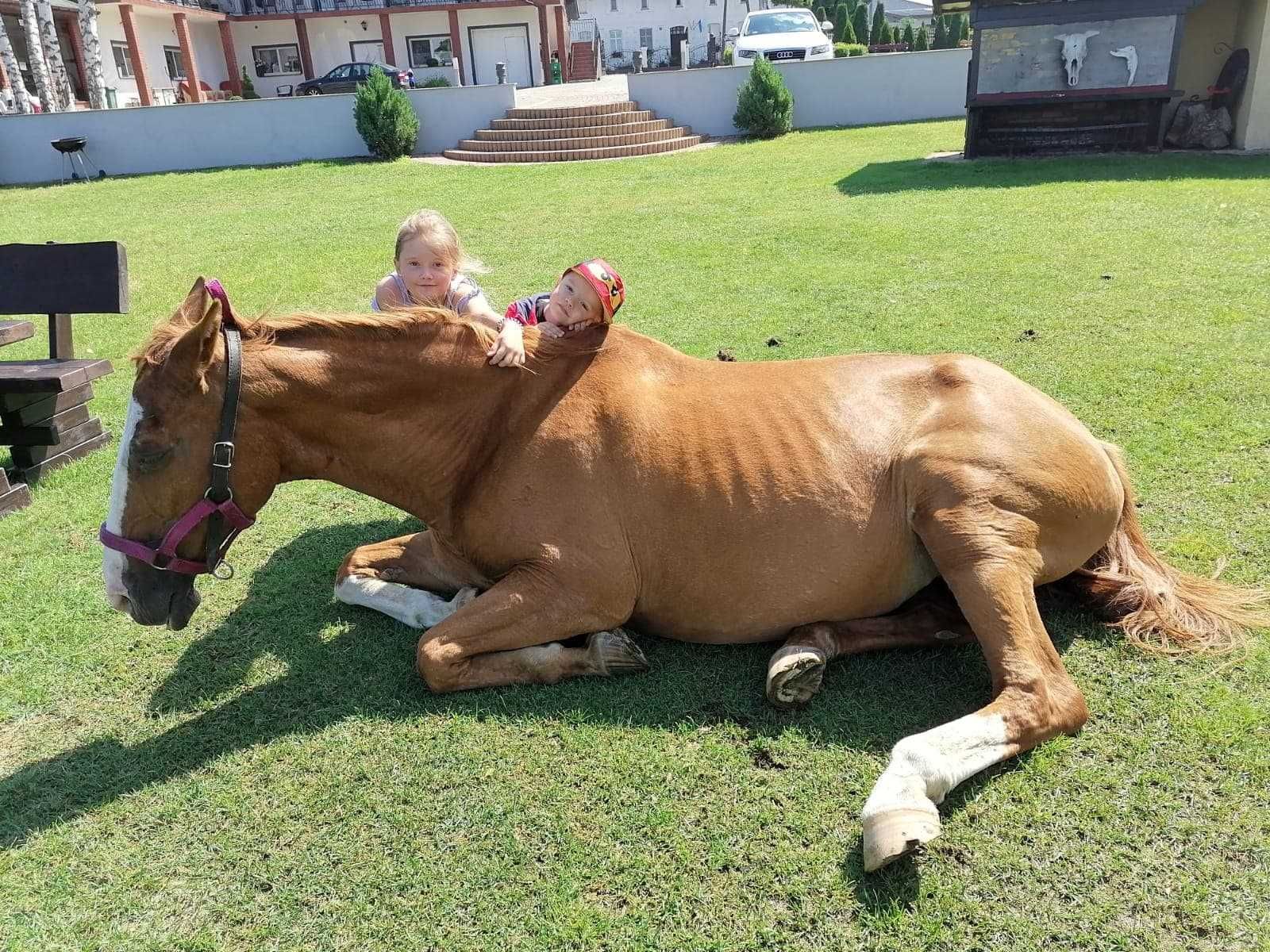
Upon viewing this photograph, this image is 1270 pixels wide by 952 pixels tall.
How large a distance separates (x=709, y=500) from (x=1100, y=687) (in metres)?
1.61

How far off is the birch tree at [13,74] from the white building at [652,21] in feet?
138

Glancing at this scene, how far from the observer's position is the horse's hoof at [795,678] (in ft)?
10.4

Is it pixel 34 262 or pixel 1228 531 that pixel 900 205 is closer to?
pixel 1228 531

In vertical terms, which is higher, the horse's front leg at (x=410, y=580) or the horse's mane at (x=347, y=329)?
the horse's mane at (x=347, y=329)

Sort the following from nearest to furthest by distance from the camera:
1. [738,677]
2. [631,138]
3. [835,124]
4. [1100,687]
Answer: [1100,687] < [738,677] < [631,138] < [835,124]

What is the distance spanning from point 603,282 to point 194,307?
155 centimetres

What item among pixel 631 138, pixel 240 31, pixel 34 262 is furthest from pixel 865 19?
pixel 34 262

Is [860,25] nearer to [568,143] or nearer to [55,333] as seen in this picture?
[568,143]

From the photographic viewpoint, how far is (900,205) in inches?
493

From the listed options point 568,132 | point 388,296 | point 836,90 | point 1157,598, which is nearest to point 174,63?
point 568,132

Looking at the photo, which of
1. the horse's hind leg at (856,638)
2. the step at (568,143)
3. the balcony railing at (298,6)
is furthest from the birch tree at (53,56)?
the horse's hind leg at (856,638)

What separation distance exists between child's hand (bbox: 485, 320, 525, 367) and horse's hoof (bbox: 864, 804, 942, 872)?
6.83 feet

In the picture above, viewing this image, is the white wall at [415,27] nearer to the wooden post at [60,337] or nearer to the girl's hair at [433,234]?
the wooden post at [60,337]

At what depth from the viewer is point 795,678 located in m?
3.19
